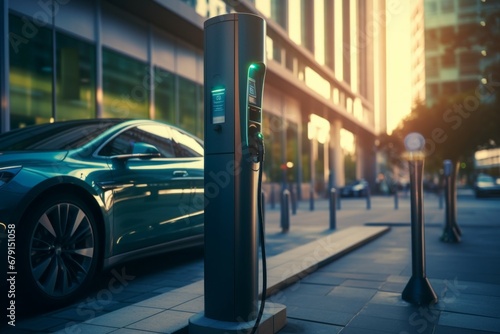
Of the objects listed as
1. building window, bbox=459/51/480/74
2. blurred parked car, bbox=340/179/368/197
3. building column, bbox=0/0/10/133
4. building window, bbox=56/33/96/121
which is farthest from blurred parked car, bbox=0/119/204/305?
building window, bbox=459/51/480/74

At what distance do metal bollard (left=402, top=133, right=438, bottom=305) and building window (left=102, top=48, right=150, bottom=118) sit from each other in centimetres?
1014

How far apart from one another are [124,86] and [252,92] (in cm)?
1184

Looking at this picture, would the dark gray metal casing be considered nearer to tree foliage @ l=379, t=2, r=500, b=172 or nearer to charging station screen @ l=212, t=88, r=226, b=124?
charging station screen @ l=212, t=88, r=226, b=124

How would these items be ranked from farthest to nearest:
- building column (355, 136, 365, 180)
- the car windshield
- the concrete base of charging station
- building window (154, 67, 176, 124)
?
1. building column (355, 136, 365, 180)
2. building window (154, 67, 176, 124)
3. the car windshield
4. the concrete base of charging station

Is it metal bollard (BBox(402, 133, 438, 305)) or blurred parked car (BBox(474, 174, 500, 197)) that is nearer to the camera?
metal bollard (BBox(402, 133, 438, 305))

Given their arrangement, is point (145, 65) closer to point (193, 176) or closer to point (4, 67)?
point (4, 67)

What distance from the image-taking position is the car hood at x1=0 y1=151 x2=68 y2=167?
131 inches

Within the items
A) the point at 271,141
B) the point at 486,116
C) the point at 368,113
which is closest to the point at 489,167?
the point at 368,113

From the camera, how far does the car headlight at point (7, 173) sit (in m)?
3.15

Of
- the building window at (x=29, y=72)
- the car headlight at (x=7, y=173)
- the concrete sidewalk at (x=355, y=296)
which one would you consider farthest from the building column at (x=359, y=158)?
the car headlight at (x=7, y=173)

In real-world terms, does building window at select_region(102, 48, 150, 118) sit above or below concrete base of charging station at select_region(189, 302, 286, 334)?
above

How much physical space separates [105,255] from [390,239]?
5.78 meters

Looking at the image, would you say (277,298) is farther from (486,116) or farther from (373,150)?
(373,150)

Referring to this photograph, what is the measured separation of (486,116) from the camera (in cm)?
1194
